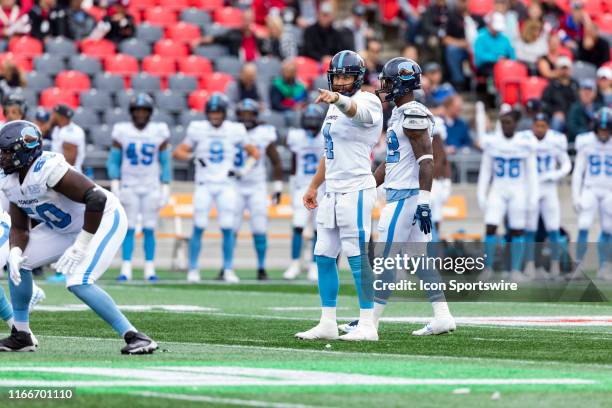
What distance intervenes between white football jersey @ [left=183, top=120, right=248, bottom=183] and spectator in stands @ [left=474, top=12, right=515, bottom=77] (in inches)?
219

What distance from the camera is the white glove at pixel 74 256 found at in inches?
305

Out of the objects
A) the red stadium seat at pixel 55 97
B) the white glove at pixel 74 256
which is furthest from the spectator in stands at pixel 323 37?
the white glove at pixel 74 256

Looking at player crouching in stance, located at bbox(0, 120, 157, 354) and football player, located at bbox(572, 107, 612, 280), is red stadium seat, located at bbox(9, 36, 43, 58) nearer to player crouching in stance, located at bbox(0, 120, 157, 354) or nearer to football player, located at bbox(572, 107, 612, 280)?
football player, located at bbox(572, 107, 612, 280)

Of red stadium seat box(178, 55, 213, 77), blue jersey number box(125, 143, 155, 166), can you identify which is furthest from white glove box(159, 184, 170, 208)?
red stadium seat box(178, 55, 213, 77)

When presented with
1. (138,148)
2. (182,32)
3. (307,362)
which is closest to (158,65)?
(182,32)

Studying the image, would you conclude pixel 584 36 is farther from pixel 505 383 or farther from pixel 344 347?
pixel 505 383

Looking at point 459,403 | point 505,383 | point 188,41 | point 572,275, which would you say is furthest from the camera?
point 188,41

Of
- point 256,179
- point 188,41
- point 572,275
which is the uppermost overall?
point 188,41

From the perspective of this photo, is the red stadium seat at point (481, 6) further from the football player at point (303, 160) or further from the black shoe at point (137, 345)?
the black shoe at point (137, 345)

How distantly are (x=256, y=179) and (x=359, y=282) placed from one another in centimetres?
786

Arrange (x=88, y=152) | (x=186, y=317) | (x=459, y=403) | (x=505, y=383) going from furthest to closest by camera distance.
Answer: (x=88, y=152)
(x=186, y=317)
(x=505, y=383)
(x=459, y=403)

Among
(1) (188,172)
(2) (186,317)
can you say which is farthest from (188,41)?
(2) (186,317)

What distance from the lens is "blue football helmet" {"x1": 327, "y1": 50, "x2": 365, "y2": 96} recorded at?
29.2 ft

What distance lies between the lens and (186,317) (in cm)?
1110
